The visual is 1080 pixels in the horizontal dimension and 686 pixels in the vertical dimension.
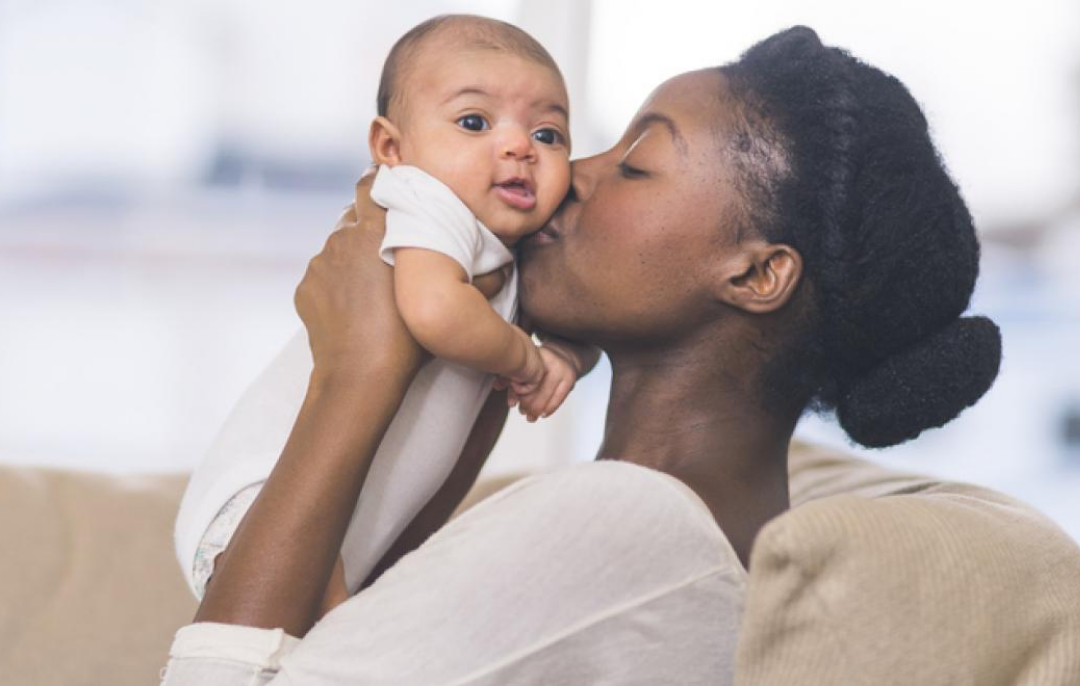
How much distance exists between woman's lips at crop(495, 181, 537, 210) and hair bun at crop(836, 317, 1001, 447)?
433 mm

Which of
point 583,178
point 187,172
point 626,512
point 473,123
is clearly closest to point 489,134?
point 473,123

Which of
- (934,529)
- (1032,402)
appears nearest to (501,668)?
(934,529)

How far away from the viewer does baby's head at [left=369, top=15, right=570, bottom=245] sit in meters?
1.41

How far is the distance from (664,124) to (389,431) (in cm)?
47

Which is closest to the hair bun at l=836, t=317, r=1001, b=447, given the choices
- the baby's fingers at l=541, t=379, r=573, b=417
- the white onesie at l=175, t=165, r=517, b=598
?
the baby's fingers at l=541, t=379, r=573, b=417

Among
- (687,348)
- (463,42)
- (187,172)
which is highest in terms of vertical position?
(463,42)

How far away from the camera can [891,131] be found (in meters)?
1.36

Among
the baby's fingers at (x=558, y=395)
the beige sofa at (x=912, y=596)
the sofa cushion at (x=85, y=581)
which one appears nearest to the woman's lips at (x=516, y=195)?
the baby's fingers at (x=558, y=395)

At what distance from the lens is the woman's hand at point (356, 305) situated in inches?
53.5

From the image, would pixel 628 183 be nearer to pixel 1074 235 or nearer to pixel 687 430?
pixel 687 430

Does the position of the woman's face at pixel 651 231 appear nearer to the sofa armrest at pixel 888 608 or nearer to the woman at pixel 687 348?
the woman at pixel 687 348

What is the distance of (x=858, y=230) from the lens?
134 centimetres

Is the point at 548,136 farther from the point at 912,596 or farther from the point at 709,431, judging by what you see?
the point at 912,596

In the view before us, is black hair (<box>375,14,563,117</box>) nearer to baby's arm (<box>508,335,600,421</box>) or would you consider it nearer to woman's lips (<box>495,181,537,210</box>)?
woman's lips (<box>495,181,537,210</box>)
